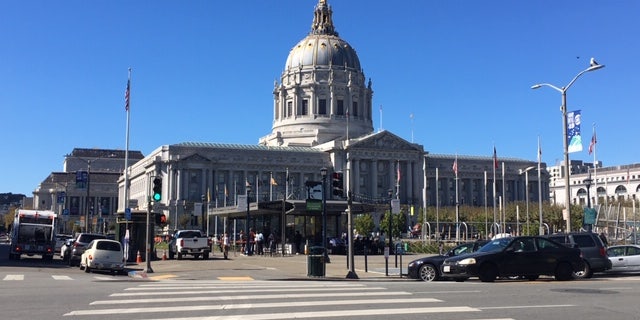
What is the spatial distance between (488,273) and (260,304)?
10.6m

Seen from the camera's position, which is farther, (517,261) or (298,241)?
(298,241)

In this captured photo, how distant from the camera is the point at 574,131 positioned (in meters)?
32.8

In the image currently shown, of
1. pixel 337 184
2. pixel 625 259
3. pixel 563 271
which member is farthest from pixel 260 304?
pixel 625 259

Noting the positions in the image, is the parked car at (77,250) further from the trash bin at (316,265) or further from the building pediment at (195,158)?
the building pediment at (195,158)

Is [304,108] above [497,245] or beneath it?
above

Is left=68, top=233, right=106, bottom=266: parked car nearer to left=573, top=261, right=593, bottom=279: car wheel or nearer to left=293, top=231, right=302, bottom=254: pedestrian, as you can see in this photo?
left=293, top=231, right=302, bottom=254: pedestrian

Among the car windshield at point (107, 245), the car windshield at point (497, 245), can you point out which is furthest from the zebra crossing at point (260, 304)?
the car windshield at point (107, 245)

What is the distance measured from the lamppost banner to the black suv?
703cm

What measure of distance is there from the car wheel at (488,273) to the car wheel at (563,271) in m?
2.28

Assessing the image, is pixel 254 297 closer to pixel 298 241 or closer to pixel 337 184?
pixel 337 184

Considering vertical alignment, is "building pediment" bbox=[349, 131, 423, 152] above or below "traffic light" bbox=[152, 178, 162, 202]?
above

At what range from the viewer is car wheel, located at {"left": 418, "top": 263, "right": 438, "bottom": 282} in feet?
78.6

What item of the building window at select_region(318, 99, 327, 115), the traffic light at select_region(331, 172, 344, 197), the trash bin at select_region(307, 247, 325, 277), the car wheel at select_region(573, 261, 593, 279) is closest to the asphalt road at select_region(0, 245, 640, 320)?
the car wheel at select_region(573, 261, 593, 279)

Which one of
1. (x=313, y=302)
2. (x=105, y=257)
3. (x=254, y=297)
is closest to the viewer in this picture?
(x=313, y=302)
